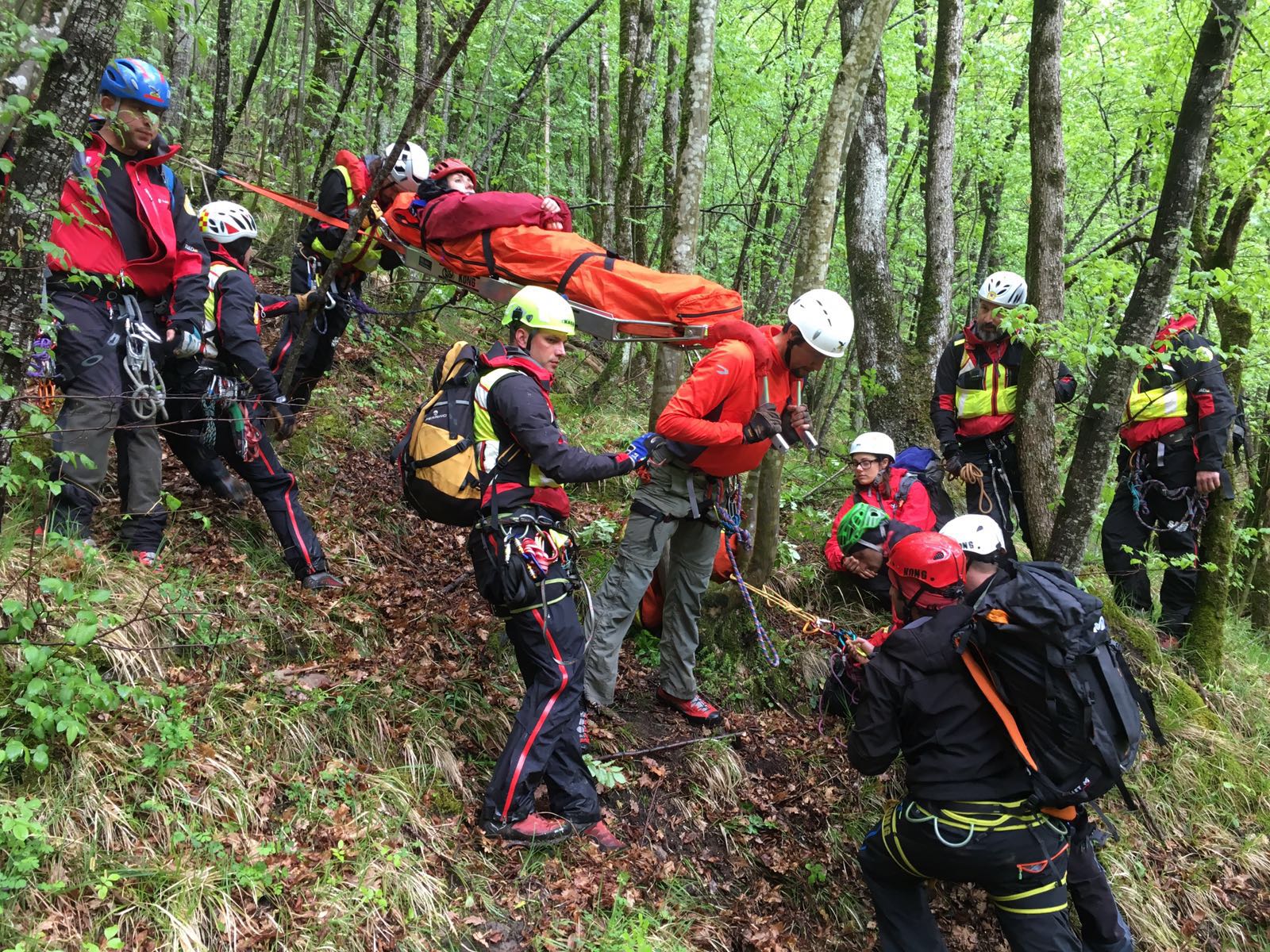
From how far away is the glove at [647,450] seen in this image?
14.5 feet

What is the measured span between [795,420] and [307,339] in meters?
3.96

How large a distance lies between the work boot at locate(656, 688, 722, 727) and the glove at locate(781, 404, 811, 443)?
191 cm

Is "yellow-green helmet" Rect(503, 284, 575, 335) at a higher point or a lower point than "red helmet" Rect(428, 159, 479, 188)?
lower

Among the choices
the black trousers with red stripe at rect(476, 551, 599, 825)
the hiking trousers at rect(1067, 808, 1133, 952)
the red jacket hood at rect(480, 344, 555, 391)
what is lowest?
the hiking trousers at rect(1067, 808, 1133, 952)

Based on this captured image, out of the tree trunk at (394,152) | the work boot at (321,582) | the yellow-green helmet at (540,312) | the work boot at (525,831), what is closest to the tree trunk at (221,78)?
the tree trunk at (394,152)

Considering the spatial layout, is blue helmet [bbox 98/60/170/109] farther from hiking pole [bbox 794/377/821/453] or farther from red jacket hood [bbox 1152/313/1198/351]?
red jacket hood [bbox 1152/313/1198/351]

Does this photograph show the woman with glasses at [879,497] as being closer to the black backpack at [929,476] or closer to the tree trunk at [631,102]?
the black backpack at [929,476]

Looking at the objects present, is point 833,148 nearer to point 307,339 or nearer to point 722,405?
point 722,405

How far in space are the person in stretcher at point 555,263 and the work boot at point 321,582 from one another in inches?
87.5

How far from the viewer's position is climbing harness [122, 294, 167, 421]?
4.70 m

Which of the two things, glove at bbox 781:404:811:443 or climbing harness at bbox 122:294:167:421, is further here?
glove at bbox 781:404:811:443

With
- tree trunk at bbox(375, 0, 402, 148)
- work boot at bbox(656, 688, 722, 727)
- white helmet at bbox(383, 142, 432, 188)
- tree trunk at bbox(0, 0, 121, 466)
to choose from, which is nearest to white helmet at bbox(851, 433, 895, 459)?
work boot at bbox(656, 688, 722, 727)

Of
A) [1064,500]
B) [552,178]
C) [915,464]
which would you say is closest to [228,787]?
[915,464]

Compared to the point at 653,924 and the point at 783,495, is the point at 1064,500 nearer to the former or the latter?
the point at 783,495
